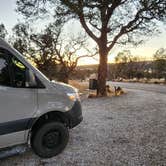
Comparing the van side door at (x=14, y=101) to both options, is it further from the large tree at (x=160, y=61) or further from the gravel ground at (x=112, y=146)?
the large tree at (x=160, y=61)

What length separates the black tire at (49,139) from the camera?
11.1 ft

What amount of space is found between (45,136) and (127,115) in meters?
4.06

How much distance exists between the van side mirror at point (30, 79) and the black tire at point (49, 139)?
2.64ft

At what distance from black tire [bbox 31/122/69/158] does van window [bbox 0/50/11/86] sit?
3.43ft

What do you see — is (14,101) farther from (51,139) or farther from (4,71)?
(51,139)

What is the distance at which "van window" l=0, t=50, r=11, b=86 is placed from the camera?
292cm

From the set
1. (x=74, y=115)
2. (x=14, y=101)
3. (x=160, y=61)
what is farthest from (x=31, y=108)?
(x=160, y=61)

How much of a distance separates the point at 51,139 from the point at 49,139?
0.14ft

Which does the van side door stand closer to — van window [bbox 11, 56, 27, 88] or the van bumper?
van window [bbox 11, 56, 27, 88]

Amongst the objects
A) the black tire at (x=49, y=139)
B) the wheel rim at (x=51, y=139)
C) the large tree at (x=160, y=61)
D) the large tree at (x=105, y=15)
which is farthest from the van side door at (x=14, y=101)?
the large tree at (x=160, y=61)

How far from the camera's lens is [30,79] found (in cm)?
316

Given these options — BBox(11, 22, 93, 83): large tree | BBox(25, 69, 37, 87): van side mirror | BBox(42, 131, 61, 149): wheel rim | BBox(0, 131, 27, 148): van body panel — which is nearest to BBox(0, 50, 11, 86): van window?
BBox(25, 69, 37, 87): van side mirror

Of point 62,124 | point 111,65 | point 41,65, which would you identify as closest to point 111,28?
point 62,124

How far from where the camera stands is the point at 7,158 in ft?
11.2
